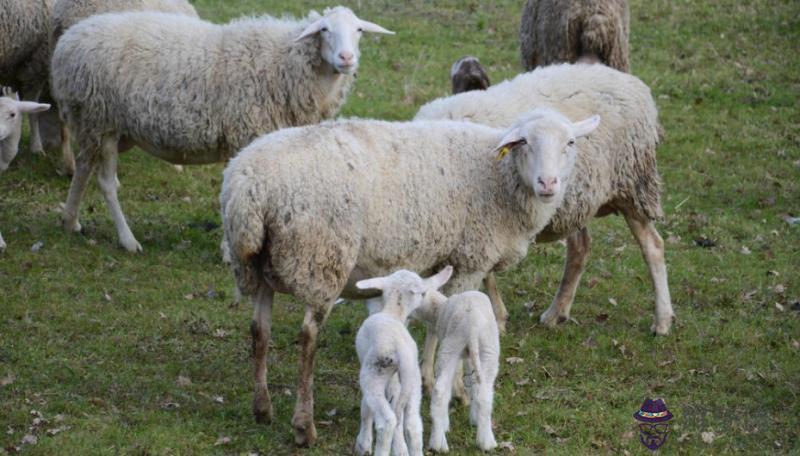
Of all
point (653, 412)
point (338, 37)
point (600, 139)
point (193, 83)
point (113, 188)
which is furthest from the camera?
point (113, 188)

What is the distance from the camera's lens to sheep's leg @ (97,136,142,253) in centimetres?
1079

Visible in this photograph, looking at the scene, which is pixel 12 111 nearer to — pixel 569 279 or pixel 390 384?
pixel 569 279

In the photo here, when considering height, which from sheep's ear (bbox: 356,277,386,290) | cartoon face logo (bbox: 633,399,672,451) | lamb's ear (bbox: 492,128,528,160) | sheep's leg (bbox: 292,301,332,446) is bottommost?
cartoon face logo (bbox: 633,399,672,451)

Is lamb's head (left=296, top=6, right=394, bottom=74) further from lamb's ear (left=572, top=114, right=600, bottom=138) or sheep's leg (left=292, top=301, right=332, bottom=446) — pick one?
sheep's leg (left=292, top=301, right=332, bottom=446)

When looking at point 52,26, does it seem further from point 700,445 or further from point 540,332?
point 700,445

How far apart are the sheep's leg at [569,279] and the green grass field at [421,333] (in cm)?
13

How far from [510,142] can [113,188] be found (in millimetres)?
4487

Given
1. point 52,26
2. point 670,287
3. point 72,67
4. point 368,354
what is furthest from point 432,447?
point 52,26

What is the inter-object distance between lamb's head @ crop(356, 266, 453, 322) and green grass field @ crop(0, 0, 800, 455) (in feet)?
2.97

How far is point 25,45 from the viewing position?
12.3 m

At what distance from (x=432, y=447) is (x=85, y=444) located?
2.02 meters

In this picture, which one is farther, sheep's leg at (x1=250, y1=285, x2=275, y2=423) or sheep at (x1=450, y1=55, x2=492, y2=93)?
sheep at (x1=450, y1=55, x2=492, y2=93)

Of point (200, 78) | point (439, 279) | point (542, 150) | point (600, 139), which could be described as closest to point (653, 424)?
point (439, 279)

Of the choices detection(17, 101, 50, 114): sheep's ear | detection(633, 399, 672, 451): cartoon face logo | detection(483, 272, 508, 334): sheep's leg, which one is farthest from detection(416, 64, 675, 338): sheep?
detection(17, 101, 50, 114): sheep's ear
